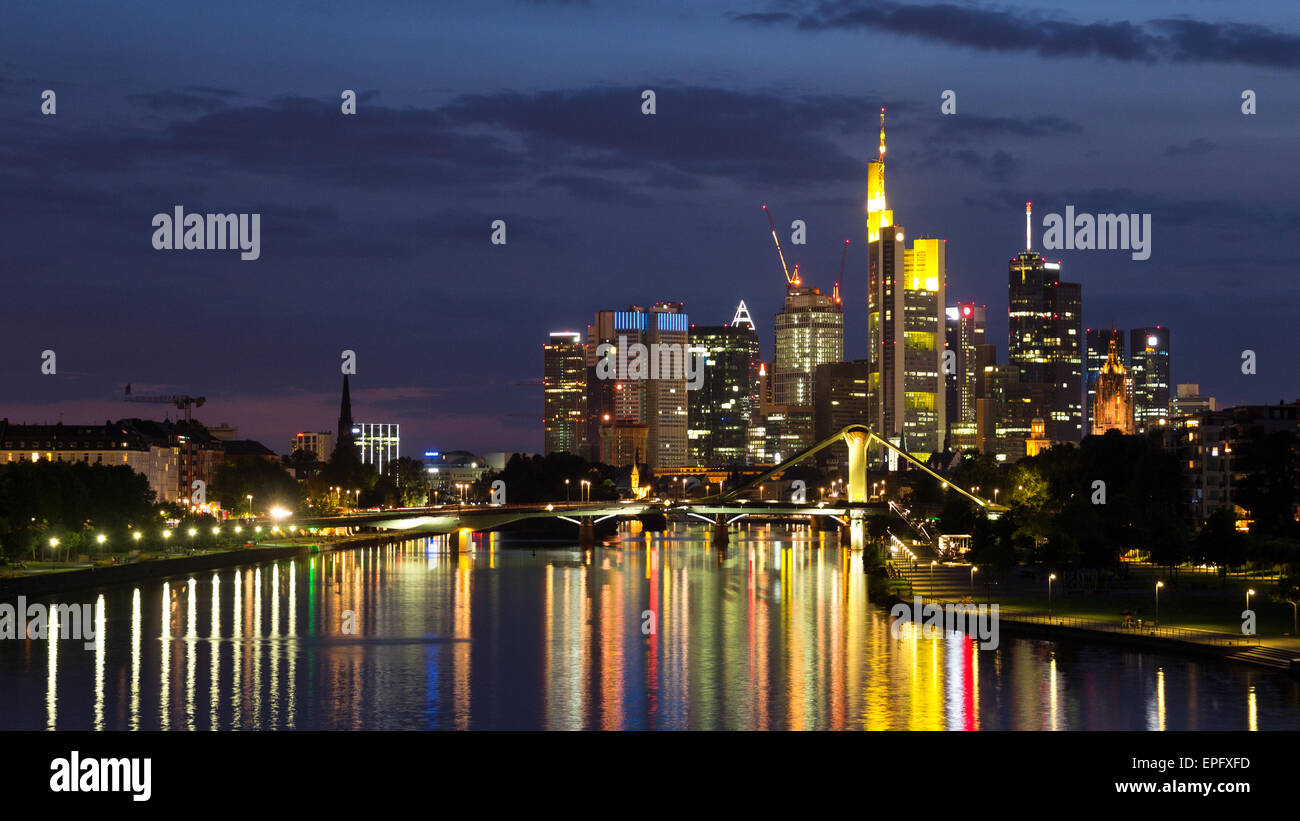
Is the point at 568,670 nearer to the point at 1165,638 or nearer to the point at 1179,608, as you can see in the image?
the point at 1165,638

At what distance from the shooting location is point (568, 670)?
2576 inches

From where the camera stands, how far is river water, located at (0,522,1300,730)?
175 ft

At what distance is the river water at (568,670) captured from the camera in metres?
53.4

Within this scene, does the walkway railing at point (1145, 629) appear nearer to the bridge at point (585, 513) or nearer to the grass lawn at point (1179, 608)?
the grass lawn at point (1179, 608)

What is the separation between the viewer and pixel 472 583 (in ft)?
360

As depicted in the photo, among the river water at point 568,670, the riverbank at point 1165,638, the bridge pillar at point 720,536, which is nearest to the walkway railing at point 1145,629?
the riverbank at point 1165,638

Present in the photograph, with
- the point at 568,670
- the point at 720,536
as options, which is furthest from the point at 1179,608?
the point at 720,536

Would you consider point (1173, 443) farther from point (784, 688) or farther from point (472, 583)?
point (784, 688)

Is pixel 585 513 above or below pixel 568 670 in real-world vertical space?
above

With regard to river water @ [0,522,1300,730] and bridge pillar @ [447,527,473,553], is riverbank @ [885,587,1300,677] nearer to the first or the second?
river water @ [0,522,1300,730]
